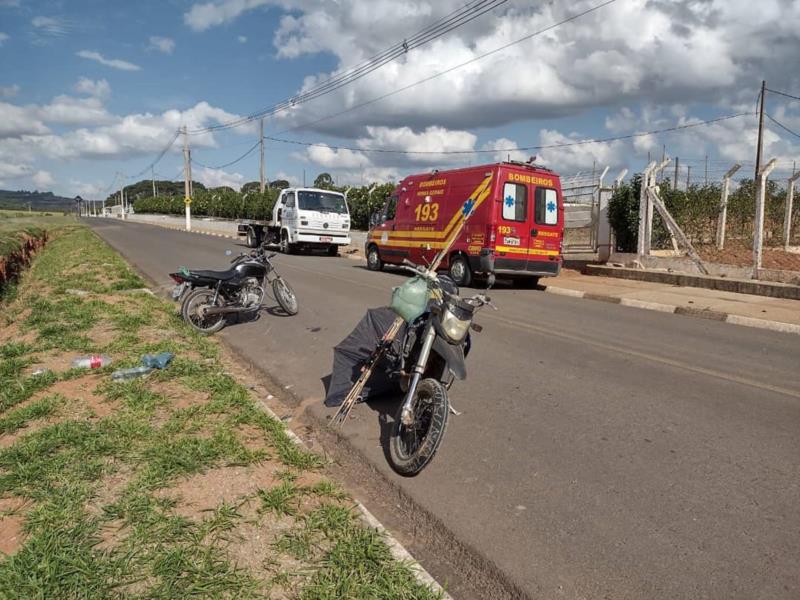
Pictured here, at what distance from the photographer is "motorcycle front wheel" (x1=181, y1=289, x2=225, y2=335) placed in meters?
7.79

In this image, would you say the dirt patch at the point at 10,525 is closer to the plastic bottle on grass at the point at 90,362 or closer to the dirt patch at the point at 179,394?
the dirt patch at the point at 179,394

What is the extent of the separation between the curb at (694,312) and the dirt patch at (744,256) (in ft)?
12.9

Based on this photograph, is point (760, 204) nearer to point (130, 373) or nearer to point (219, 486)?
point (130, 373)

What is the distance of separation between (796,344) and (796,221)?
12250 millimetres

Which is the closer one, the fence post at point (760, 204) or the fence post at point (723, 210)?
the fence post at point (760, 204)

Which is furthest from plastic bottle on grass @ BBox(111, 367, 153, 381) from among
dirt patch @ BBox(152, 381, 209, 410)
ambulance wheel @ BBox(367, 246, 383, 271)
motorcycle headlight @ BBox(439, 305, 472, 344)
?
ambulance wheel @ BBox(367, 246, 383, 271)

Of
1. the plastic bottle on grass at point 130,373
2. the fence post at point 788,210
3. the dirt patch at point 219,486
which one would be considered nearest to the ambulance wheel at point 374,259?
the fence post at point 788,210

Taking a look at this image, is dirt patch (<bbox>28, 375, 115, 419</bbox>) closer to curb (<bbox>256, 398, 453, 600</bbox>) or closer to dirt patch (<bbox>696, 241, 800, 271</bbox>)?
curb (<bbox>256, 398, 453, 600</bbox>)

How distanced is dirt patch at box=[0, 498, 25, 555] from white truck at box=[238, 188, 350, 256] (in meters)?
18.6

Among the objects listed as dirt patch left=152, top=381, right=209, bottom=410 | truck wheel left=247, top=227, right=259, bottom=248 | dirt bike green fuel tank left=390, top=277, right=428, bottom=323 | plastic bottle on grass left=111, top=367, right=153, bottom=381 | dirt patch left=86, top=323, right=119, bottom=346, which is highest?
truck wheel left=247, top=227, right=259, bottom=248

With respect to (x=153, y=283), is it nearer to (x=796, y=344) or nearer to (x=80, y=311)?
(x=80, y=311)

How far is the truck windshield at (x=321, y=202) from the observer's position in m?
21.9

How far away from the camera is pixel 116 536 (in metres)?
2.76

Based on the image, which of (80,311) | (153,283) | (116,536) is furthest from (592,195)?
(116,536)
